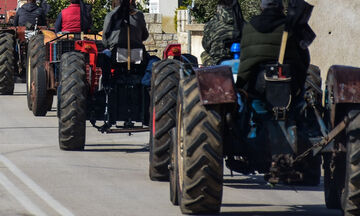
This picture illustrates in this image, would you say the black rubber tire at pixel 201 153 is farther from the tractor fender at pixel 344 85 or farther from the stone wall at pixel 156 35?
the stone wall at pixel 156 35

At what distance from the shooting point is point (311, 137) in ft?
30.7

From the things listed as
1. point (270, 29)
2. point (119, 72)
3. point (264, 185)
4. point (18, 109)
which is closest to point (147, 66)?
point (119, 72)

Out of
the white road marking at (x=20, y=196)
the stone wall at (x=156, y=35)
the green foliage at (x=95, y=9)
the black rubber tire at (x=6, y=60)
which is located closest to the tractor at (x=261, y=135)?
the white road marking at (x=20, y=196)

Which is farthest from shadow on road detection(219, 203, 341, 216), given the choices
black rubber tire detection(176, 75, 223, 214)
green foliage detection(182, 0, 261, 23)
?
green foliage detection(182, 0, 261, 23)

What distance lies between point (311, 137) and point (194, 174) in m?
1.18

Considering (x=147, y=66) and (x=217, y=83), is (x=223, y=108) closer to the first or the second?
(x=217, y=83)

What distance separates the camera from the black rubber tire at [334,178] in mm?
9336

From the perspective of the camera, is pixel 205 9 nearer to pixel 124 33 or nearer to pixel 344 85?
pixel 124 33

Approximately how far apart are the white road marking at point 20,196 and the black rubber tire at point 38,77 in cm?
707

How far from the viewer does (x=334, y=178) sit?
9523 mm

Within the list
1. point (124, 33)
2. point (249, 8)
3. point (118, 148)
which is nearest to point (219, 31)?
point (124, 33)

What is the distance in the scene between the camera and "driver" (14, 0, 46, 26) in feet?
79.4

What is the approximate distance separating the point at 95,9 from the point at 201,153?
2634 centimetres

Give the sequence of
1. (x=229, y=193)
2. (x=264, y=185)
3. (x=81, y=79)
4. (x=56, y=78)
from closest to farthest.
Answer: (x=229, y=193) → (x=264, y=185) → (x=81, y=79) → (x=56, y=78)
